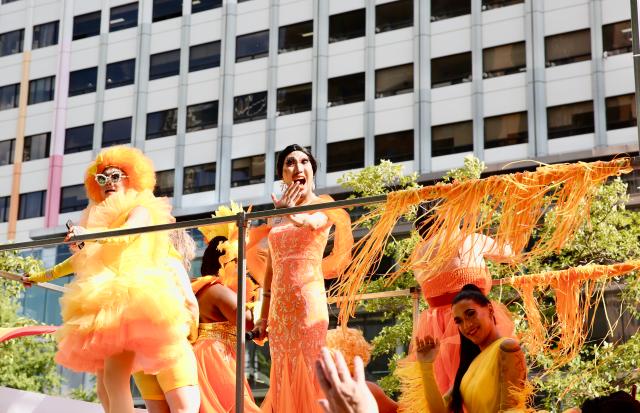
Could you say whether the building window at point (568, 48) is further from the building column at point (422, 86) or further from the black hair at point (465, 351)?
the black hair at point (465, 351)

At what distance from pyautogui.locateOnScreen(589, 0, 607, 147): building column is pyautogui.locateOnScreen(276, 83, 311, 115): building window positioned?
23.5 ft

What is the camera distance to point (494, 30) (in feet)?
74.7

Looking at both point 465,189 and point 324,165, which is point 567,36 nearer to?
point 324,165

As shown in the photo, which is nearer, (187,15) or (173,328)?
(173,328)

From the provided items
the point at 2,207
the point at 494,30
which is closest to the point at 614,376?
the point at 494,30

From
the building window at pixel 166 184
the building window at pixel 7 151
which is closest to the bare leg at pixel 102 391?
the building window at pixel 166 184

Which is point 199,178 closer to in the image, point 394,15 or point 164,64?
point 164,64

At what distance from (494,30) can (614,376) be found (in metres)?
12.5

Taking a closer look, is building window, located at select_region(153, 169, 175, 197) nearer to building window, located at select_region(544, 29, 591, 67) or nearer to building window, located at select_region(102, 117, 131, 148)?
building window, located at select_region(102, 117, 131, 148)

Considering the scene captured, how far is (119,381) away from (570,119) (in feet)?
61.9

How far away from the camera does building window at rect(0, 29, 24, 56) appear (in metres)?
30.5

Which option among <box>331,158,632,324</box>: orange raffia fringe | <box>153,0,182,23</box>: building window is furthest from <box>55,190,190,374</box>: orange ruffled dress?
<box>153,0,182,23</box>: building window

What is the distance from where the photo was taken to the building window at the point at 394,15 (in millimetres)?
24062

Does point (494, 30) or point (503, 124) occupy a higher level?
point (494, 30)
